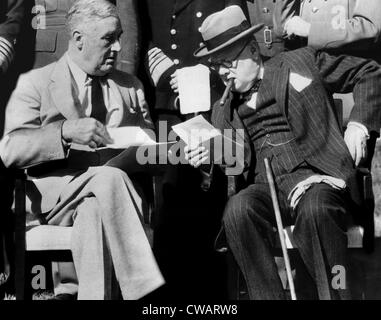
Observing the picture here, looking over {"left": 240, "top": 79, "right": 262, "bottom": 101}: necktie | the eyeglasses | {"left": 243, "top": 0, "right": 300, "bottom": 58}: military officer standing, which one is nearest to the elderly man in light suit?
the eyeglasses

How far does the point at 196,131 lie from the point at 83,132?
62 centimetres

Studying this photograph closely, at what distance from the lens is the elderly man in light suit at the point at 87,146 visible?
17.6ft

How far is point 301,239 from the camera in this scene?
5172 mm

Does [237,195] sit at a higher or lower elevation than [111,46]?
lower

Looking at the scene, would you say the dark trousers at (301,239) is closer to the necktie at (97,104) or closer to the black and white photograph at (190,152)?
the black and white photograph at (190,152)

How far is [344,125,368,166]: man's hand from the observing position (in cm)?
546

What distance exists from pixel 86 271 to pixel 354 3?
210 centimetres

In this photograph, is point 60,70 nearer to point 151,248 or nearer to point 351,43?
point 151,248

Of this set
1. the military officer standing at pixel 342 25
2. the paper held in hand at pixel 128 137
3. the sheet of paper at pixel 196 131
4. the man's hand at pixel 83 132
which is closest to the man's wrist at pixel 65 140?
the man's hand at pixel 83 132

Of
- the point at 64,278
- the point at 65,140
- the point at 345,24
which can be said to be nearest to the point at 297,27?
the point at 345,24

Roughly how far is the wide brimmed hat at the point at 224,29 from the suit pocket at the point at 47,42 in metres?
0.82

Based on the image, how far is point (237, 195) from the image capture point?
5340 millimetres

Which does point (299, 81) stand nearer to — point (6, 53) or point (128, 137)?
point (128, 137)
